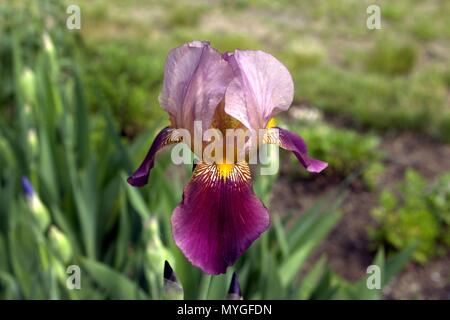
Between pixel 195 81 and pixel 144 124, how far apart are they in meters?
3.41

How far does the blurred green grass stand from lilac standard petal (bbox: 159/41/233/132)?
A: 550 millimetres

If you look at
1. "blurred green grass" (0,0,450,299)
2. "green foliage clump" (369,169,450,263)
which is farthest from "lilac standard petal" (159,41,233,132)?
"green foliage clump" (369,169,450,263)

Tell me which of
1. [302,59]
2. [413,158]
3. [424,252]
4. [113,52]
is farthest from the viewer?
[302,59]

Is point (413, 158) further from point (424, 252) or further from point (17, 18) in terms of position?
point (17, 18)

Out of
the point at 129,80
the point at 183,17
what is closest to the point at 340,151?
the point at 129,80

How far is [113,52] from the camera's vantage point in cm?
553

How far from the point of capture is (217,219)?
1026 mm

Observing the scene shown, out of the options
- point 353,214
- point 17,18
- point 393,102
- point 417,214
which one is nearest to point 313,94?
point 393,102

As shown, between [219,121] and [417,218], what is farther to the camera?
[417,218]

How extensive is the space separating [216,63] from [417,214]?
2555mm

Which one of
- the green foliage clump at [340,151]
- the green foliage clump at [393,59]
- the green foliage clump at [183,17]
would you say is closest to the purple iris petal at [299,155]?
the green foliage clump at [340,151]

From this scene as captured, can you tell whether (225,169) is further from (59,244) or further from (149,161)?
(59,244)

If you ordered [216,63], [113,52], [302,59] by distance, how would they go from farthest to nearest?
[302,59], [113,52], [216,63]
